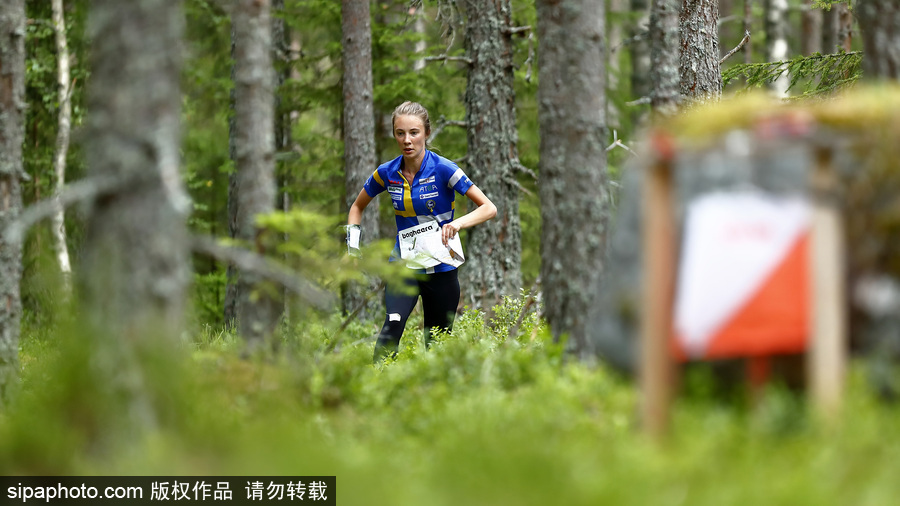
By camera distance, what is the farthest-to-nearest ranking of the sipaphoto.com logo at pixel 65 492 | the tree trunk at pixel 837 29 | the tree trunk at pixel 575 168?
the tree trunk at pixel 837 29 → the tree trunk at pixel 575 168 → the sipaphoto.com logo at pixel 65 492

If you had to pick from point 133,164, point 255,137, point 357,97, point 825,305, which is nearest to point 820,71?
point 357,97

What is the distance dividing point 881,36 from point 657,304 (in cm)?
290

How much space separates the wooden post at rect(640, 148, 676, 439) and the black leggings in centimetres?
383

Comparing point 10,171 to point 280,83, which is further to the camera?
point 280,83

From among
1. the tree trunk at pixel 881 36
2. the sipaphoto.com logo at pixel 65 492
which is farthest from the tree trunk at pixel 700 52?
the sipaphoto.com logo at pixel 65 492

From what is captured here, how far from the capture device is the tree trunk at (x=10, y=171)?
18.7 feet

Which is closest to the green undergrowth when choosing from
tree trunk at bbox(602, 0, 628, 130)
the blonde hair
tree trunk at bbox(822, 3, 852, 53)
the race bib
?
the race bib

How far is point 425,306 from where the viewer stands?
7.81 m

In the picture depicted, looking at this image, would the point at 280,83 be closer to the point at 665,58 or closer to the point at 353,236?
the point at 353,236

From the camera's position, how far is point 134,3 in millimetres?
4004

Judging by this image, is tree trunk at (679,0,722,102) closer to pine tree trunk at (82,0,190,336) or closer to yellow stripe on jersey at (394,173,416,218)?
yellow stripe on jersey at (394,173,416,218)

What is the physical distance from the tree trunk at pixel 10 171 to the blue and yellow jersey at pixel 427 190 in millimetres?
2966

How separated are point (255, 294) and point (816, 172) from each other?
3.13 meters

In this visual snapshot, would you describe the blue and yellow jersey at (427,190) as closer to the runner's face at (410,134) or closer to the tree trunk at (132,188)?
the runner's face at (410,134)
